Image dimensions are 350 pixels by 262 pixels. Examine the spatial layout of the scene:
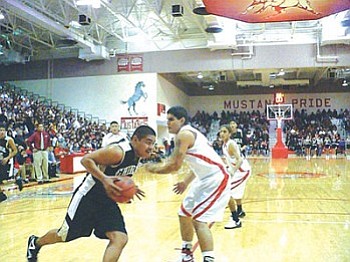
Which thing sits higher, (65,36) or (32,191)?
(65,36)

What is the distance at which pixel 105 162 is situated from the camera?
3.39m

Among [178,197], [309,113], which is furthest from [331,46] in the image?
[178,197]

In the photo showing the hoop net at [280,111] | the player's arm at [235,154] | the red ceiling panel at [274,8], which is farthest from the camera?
the hoop net at [280,111]

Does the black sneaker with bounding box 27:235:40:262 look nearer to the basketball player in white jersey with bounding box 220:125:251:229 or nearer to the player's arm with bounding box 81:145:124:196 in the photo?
the player's arm with bounding box 81:145:124:196

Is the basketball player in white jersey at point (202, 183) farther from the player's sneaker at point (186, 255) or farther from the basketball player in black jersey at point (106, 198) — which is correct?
the basketball player in black jersey at point (106, 198)

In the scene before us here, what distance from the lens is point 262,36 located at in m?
24.2

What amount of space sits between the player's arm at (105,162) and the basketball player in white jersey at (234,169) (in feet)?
9.80

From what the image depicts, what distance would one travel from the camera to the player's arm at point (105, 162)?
3254 mm

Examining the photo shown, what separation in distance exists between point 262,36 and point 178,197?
16.6 metres

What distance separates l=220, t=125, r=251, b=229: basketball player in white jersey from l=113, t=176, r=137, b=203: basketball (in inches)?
113

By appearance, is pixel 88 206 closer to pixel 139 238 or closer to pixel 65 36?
pixel 139 238

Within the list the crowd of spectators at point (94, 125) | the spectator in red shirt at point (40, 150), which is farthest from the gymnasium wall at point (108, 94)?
the spectator in red shirt at point (40, 150)

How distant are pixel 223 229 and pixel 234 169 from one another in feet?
2.76

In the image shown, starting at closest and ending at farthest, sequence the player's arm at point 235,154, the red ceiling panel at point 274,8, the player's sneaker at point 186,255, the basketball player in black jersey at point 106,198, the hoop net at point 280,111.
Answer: the basketball player in black jersey at point 106,198 → the player's sneaker at point 186,255 → the player's arm at point 235,154 → the red ceiling panel at point 274,8 → the hoop net at point 280,111
